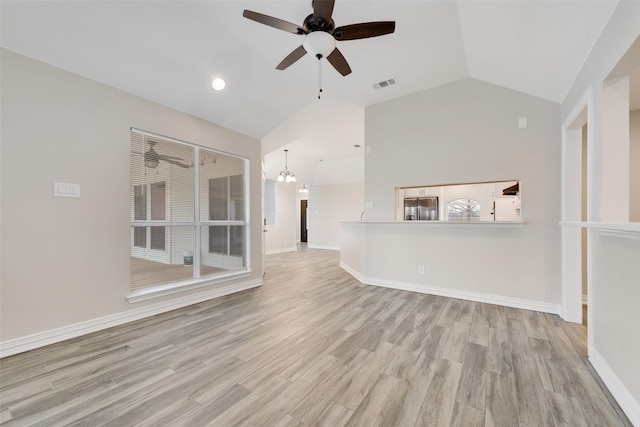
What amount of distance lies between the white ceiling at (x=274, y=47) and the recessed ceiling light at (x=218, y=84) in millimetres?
69

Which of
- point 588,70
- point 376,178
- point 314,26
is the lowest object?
point 376,178

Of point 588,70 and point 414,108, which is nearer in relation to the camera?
point 588,70

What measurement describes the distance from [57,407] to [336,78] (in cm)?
407

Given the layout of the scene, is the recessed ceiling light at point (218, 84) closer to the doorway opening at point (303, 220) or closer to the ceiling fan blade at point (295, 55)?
the ceiling fan blade at point (295, 55)

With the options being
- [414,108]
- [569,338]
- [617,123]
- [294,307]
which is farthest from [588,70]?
[294,307]

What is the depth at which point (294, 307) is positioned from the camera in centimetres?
338

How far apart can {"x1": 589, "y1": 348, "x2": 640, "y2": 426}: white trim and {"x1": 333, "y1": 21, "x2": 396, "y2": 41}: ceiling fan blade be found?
290 cm

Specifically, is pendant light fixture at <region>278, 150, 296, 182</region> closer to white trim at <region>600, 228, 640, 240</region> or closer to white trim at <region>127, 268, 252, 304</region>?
white trim at <region>127, 268, 252, 304</region>

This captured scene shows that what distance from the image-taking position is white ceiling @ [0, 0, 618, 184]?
217cm

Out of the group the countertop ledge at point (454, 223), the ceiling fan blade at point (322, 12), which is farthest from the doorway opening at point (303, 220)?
the ceiling fan blade at point (322, 12)

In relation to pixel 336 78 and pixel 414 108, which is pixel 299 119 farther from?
→ pixel 414 108

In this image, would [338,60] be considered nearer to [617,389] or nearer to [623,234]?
[623,234]

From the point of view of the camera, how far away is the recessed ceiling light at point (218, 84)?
10.4 ft

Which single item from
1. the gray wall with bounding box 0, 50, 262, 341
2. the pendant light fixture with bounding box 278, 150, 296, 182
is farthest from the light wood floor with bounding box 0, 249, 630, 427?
the pendant light fixture with bounding box 278, 150, 296, 182
